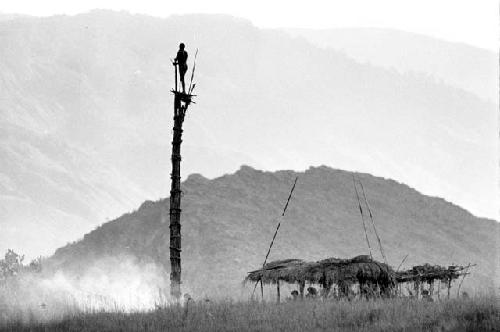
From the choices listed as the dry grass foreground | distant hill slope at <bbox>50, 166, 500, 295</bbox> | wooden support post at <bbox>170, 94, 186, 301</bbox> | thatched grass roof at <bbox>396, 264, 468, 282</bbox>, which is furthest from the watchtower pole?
distant hill slope at <bbox>50, 166, 500, 295</bbox>

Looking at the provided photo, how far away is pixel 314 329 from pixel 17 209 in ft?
409

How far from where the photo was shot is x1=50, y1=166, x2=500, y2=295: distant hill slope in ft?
133

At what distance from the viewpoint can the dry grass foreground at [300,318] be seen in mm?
17562

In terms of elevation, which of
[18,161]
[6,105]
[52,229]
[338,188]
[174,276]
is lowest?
[174,276]

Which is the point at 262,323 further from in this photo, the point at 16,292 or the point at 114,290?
the point at 114,290

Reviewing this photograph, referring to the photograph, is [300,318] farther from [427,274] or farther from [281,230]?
[281,230]

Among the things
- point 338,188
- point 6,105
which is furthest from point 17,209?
point 338,188

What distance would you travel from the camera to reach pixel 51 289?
36.8 meters

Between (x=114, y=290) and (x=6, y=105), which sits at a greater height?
(x=6, y=105)

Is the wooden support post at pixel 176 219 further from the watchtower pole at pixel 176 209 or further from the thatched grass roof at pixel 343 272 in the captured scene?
the thatched grass roof at pixel 343 272

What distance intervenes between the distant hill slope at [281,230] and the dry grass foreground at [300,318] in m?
15.7

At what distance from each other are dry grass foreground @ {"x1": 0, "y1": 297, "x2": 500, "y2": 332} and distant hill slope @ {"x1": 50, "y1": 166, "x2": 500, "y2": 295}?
15.7m

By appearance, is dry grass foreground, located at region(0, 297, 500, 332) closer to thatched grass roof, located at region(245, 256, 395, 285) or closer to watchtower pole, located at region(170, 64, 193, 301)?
watchtower pole, located at region(170, 64, 193, 301)

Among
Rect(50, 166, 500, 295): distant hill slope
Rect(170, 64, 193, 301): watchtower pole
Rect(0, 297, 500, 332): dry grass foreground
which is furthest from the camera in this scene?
Rect(50, 166, 500, 295): distant hill slope
